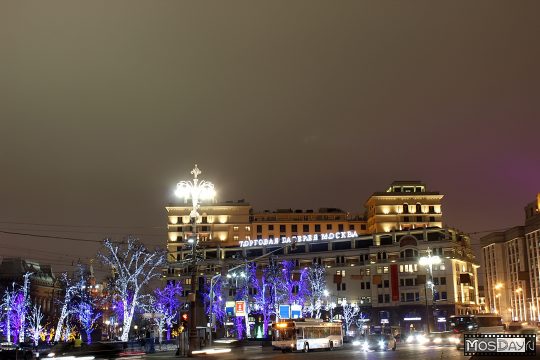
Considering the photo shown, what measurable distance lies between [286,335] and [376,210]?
99.8 meters

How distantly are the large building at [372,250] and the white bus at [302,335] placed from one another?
36044 mm

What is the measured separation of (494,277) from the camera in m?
164

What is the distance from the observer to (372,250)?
121m

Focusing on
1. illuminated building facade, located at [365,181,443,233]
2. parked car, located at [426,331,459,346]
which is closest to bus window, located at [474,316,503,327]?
parked car, located at [426,331,459,346]

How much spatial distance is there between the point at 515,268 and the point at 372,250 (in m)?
49.8

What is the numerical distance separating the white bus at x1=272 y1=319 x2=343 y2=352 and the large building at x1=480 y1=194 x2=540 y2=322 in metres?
81.6

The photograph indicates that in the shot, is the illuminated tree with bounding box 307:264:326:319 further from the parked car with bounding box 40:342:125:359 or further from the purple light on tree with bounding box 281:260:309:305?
the parked car with bounding box 40:342:125:359

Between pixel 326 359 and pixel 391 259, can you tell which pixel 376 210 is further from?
pixel 326 359

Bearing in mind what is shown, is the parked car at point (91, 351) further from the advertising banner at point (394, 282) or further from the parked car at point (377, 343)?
the advertising banner at point (394, 282)

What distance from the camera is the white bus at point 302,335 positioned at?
53594mm

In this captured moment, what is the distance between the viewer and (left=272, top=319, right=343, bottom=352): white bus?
53594 mm

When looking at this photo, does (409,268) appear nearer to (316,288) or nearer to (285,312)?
(316,288)

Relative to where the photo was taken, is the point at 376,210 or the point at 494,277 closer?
the point at 376,210

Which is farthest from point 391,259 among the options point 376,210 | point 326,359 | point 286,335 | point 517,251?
point 326,359
